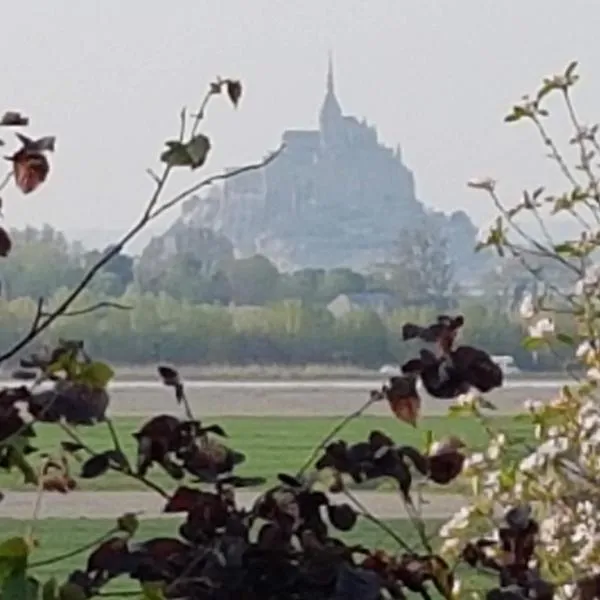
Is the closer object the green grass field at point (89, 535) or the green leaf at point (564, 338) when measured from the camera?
the green grass field at point (89, 535)

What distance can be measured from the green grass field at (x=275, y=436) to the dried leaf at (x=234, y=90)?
265mm

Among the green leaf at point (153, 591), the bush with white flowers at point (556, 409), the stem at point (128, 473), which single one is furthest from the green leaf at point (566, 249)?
the green leaf at point (153, 591)

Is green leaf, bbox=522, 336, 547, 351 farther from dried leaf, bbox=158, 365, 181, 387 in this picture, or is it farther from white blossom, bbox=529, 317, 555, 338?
dried leaf, bbox=158, 365, 181, 387

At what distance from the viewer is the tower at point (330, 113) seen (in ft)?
6.91

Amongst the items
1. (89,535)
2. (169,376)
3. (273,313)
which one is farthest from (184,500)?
(89,535)

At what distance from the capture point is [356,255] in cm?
216

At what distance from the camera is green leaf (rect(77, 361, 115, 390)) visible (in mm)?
973

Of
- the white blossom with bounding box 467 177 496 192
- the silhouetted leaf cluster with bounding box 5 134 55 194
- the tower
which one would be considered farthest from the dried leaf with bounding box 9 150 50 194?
the tower

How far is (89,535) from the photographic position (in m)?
2.11

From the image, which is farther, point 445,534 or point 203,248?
point 203,248

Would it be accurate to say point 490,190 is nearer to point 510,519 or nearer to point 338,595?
point 510,519

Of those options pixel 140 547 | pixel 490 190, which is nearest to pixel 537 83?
pixel 490 190

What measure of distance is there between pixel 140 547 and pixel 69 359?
139 mm

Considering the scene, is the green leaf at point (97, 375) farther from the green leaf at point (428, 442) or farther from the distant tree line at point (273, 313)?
the distant tree line at point (273, 313)
